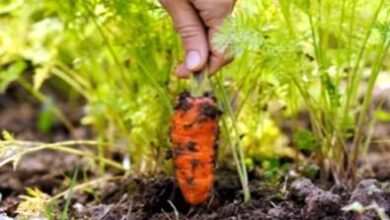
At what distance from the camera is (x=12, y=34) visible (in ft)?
10.1

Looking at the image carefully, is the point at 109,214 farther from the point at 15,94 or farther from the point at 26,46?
the point at 15,94

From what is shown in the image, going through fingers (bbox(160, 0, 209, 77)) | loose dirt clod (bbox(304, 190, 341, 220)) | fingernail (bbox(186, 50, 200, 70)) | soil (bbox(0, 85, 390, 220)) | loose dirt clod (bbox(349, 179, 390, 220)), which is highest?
fingers (bbox(160, 0, 209, 77))

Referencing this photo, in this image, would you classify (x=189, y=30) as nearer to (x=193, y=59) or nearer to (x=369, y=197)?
(x=193, y=59)

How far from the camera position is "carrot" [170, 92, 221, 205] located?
2.03 meters

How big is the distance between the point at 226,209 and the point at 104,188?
58 centimetres

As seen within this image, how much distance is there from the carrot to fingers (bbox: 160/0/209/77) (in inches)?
4.2

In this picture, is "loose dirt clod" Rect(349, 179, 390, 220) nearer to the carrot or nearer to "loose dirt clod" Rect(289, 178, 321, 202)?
"loose dirt clod" Rect(289, 178, 321, 202)

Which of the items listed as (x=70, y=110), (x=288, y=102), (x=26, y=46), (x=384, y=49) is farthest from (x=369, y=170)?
(x=70, y=110)

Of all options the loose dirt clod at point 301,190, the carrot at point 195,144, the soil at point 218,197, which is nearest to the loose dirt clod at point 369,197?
the soil at point 218,197

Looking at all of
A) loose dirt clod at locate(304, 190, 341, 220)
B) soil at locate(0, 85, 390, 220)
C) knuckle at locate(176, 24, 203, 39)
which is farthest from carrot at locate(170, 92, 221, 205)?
loose dirt clod at locate(304, 190, 341, 220)

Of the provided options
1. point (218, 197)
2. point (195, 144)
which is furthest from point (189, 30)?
point (218, 197)

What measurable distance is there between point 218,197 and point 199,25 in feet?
1.56

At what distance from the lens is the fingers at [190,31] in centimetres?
192

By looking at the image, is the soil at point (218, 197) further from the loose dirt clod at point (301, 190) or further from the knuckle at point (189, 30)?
the knuckle at point (189, 30)
